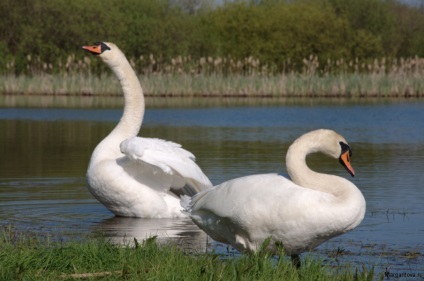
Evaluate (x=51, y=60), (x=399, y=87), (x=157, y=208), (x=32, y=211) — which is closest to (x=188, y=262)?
(x=157, y=208)

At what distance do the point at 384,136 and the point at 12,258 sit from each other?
15.6 m

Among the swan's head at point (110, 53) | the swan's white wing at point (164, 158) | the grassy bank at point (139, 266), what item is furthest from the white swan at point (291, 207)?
the swan's head at point (110, 53)

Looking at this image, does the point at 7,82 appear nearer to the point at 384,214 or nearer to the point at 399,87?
the point at 399,87

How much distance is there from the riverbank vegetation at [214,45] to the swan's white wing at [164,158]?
27.1 meters

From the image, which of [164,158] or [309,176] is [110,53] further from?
[309,176]

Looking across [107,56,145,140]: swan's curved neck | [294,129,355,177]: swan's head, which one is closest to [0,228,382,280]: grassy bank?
[294,129,355,177]: swan's head

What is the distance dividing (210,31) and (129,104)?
2227 inches

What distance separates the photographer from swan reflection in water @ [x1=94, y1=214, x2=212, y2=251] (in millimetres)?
8000

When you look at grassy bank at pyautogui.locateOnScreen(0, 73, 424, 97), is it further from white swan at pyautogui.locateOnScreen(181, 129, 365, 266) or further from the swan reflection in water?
white swan at pyautogui.locateOnScreen(181, 129, 365, 266)

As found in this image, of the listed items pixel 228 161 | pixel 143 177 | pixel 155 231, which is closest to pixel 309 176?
pixel 155 231

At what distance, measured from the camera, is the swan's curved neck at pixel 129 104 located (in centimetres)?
1003

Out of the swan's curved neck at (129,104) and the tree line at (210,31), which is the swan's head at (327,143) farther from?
the tree line at (210,31)

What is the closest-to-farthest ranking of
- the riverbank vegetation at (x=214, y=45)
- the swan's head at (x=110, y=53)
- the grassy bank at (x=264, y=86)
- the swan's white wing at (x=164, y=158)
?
the swan's white wing at (x=164, y=158)
the swan's head at (x=110, y=53)
the grassy bank at (x=264, y=86)
the riverbank vegetation at (x=214, y=45)

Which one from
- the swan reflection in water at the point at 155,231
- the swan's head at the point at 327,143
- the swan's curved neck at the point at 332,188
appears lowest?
the swan reflection in water at the point at 155,231
